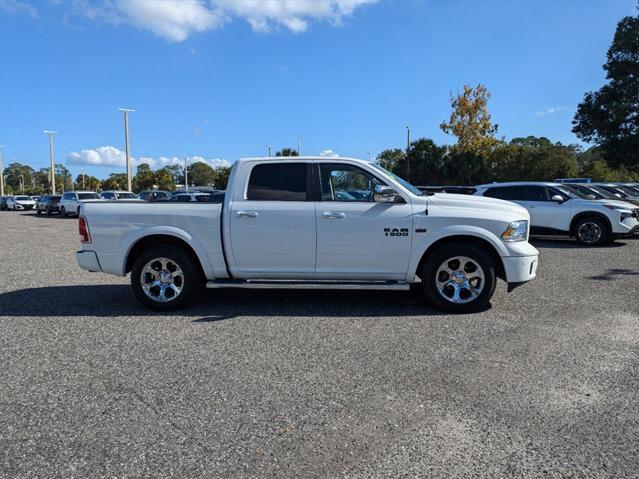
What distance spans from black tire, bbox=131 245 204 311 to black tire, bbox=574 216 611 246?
10878 millimetres

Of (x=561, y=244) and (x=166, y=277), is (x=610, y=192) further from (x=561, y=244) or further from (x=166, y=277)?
(x=166, y=277)

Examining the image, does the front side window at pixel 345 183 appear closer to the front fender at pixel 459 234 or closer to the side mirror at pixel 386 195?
the side mirror at pixel 386 195

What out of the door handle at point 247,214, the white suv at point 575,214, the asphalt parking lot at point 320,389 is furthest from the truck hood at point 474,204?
the white suv at point 575,214

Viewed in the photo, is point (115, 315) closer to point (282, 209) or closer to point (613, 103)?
point (282, 209)

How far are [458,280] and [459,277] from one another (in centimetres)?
4

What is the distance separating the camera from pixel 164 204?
6234mm

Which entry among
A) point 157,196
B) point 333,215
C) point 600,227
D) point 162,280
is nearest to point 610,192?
point 600,227

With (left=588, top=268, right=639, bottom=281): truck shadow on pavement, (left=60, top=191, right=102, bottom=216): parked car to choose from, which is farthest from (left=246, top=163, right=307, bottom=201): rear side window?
(left=60, top=191, right=102, bottom=216): parked car

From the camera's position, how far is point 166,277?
6.18m

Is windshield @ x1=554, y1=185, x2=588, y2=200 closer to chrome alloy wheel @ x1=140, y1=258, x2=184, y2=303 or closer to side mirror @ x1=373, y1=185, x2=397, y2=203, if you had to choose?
side mirror @ x1=373, y1=185, x2=397, y2=203

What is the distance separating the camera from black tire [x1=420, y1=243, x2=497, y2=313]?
233 inches

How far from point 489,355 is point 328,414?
193 cm

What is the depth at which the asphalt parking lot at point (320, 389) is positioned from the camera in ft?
9.45

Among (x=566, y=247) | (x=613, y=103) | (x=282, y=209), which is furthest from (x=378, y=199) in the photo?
(x=613, y=103)
